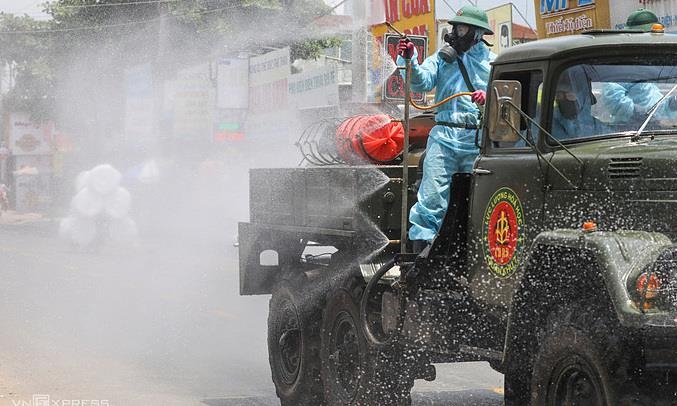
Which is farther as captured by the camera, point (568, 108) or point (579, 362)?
point (568, 108)

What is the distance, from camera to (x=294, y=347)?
898 centimetres

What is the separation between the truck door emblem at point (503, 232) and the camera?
6036 mm

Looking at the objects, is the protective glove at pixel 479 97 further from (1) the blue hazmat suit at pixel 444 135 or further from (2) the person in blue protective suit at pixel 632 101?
(2) the person in blue protective suit at pixel 632 101

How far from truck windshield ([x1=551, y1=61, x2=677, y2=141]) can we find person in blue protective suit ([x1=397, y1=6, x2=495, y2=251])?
3.48ft

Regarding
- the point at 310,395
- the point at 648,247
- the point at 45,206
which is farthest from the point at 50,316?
the point at 45,206

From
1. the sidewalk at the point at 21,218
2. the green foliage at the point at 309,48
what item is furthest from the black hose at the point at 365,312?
the sidewalk at the point at 21,218

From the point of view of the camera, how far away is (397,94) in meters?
9.16

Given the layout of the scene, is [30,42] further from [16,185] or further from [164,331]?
[164,331]

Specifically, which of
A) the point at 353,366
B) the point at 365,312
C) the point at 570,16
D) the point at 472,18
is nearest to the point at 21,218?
the point at 570,16

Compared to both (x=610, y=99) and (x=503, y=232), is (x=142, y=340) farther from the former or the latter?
(x=610, y=99)

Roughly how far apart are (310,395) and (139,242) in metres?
23.6

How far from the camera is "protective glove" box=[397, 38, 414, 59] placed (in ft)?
22.7

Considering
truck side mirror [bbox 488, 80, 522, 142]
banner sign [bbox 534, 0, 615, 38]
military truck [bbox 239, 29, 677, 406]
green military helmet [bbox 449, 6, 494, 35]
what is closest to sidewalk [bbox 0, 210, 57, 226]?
banner sign [bbox 534, 0, 615, 38]

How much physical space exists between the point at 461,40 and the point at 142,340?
241 inches
